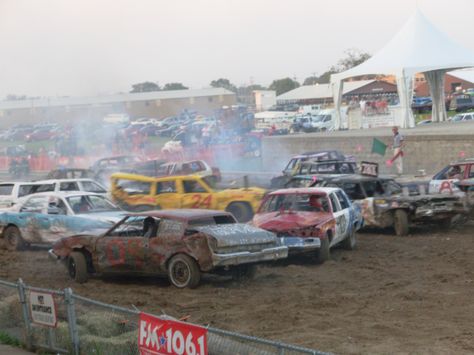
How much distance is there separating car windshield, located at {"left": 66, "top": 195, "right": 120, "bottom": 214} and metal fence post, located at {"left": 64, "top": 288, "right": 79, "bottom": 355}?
831 centimetres

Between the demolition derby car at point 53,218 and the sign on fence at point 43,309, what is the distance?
660 centimetres

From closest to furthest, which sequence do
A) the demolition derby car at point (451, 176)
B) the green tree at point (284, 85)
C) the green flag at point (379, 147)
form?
the demolition derby car at point (451, 176) → the green flag at point (379, 147) → the green tree at point (284, 85)

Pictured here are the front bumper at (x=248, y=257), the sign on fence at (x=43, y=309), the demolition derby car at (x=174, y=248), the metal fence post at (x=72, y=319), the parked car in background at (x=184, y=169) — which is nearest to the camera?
the metal fence post at (x=72, y=319)

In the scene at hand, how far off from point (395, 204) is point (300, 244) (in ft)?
13.1

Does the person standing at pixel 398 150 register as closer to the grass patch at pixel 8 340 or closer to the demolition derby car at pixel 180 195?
the demolition derby car at pixel 180 195

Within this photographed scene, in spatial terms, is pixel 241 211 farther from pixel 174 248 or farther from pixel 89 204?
pixel 174 248

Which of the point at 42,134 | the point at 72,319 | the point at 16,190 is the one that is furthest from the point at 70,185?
the point at 42,134

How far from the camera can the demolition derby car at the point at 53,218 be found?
1585cm

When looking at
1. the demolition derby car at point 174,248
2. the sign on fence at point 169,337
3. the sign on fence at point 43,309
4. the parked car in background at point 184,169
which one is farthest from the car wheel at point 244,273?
the parked car in background at point 184,169

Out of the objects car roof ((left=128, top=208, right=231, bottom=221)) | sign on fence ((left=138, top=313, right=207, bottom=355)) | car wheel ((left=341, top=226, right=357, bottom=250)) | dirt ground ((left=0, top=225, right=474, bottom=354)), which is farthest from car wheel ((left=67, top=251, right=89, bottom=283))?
sign on fence ((left=138, top=313, right=207, bottom=355))

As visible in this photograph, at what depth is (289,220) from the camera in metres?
14.3

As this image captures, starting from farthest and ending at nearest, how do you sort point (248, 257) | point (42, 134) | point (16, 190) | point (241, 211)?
point (42, 134) < point (16, 190) < point (241, 211) < point (248, 257)

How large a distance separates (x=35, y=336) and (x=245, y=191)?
10227mm

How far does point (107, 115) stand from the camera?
44.0 m
